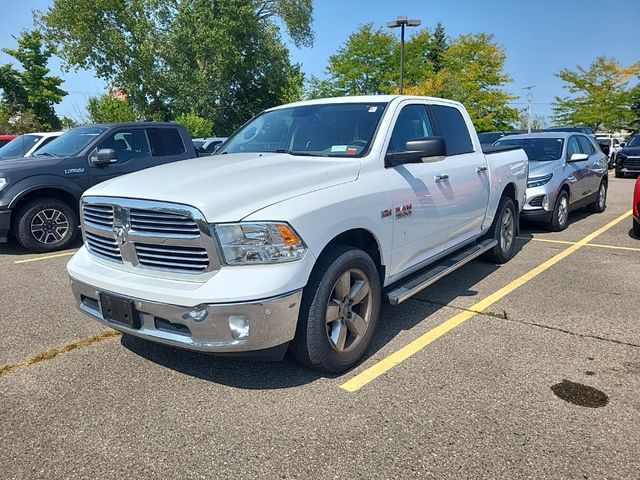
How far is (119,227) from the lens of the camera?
3240mm

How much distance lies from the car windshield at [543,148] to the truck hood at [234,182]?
6.56 metres

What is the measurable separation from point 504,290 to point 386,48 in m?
39.5

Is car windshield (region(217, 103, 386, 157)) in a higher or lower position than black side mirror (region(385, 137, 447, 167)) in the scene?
higher

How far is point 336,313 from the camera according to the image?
334cm

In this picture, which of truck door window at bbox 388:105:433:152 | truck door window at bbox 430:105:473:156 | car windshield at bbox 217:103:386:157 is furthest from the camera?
truck door window at bbox 430:105:473:156

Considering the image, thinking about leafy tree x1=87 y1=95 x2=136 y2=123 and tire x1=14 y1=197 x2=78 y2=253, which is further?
leafy tree x1=87 y1=95 x2=136 y2=123

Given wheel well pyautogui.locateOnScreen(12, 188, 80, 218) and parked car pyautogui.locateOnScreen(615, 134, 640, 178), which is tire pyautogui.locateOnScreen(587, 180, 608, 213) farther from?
wheel well pyautogui.locateOnScreen(12, 188, 80, 218)

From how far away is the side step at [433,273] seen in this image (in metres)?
3.88

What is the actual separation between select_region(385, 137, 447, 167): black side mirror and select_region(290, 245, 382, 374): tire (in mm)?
843

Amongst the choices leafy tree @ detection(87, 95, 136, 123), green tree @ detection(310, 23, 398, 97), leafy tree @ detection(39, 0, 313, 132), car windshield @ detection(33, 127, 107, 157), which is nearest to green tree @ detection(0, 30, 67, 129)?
leafy tree @ detection(39, 0, 313, 132)

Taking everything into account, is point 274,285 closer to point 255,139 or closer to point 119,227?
point 119,227

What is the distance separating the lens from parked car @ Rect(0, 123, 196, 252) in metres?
7.22

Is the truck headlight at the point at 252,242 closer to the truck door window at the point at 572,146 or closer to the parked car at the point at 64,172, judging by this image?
the parked car at the point at 64,172

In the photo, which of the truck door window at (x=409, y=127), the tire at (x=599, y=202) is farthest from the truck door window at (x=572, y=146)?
the truck door window at (x=409, y=127)
